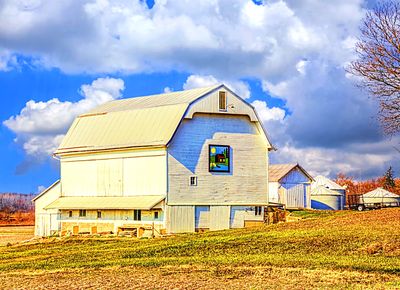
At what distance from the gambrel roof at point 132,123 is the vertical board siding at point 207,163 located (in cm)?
112

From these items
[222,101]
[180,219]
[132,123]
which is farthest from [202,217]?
[132,123]

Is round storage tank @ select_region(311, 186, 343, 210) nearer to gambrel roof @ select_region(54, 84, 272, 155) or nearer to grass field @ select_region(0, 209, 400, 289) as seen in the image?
gambrel roof @ select_region(54, 84, 272, 155)

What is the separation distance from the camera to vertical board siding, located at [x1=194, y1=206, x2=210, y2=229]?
48.7m

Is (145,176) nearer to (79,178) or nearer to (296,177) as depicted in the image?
(79,178)

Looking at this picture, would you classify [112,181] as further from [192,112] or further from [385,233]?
[385,233]

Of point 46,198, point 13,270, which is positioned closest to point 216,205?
point 46,198

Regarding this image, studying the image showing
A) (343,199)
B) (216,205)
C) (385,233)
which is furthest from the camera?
(343,199)

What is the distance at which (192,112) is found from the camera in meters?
48.4

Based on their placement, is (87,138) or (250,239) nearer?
(250,239)

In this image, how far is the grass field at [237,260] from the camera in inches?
830

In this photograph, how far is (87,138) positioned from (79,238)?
9.44 metres

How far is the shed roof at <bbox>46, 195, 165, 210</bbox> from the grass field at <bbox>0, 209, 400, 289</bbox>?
12.6 feet

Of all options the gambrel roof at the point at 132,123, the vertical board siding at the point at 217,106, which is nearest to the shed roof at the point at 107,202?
the gambrel roof at the point at 132,123

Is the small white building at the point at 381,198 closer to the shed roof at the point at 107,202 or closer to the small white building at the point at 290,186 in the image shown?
the small white building at the point at 290,186
